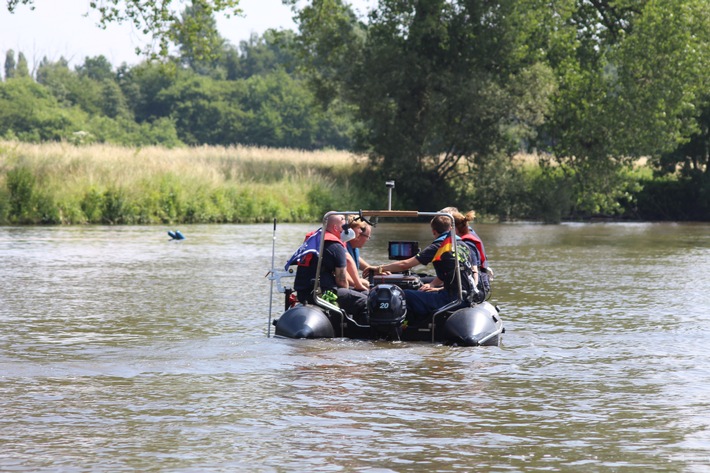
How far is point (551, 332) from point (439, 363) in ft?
9.07

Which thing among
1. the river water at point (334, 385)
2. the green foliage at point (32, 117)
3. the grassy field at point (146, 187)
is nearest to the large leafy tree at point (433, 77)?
the grassy field at point (146, 187)

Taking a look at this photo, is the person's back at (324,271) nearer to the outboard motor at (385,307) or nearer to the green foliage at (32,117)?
the outboard motor at (385,307)

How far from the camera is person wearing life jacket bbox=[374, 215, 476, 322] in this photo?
41.8ft

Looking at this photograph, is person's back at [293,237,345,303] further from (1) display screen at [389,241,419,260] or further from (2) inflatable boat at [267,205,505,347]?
(1) display screen at [389,241,419,260]

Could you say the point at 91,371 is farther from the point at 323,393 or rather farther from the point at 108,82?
the point at 108,82

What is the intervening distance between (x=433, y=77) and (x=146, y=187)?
11573 millimetres

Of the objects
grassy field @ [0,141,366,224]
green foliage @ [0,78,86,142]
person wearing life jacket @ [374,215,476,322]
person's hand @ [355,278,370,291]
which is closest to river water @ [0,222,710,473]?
person wearing life jacket @ [374,215,476,322]

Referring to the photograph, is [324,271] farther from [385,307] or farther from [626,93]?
[626,93]

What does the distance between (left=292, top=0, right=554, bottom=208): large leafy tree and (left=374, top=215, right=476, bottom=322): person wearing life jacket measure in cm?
3075

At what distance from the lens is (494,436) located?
8.00m

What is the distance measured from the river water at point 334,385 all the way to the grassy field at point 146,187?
59.9 feet

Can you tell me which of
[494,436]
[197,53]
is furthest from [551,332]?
[197,53]

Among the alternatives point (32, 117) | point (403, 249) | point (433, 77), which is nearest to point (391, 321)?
point (403, 249)

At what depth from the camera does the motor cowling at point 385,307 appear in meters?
12.4
